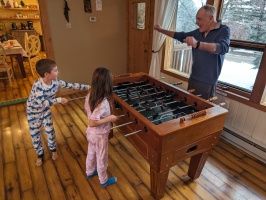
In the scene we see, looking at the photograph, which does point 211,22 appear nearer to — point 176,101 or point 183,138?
point 176,101

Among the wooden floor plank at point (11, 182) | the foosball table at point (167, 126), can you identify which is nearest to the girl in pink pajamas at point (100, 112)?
the foosball table at point (167, 126)

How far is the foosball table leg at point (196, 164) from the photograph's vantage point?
5.74 ft

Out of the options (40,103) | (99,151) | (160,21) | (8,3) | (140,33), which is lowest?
(99,151)

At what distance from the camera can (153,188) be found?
63.7 inches

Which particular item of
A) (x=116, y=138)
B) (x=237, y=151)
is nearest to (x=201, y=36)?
(x=237, y=151)

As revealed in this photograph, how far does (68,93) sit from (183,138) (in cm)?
323

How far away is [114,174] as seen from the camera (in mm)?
1966

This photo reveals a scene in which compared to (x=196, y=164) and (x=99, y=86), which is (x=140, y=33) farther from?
(x=196, y=164)

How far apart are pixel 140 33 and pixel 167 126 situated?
9.75ft

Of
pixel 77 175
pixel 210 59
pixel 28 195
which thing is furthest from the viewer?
pixel 210 59

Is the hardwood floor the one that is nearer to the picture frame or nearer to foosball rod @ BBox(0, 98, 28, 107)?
foosball rod @ BBox(0, 98, 28, 107)

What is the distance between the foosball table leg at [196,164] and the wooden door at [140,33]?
2.33 m

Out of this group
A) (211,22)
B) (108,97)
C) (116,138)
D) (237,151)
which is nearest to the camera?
(108,97)

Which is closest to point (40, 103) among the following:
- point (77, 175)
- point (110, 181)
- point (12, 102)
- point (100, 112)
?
point (100, 112)
